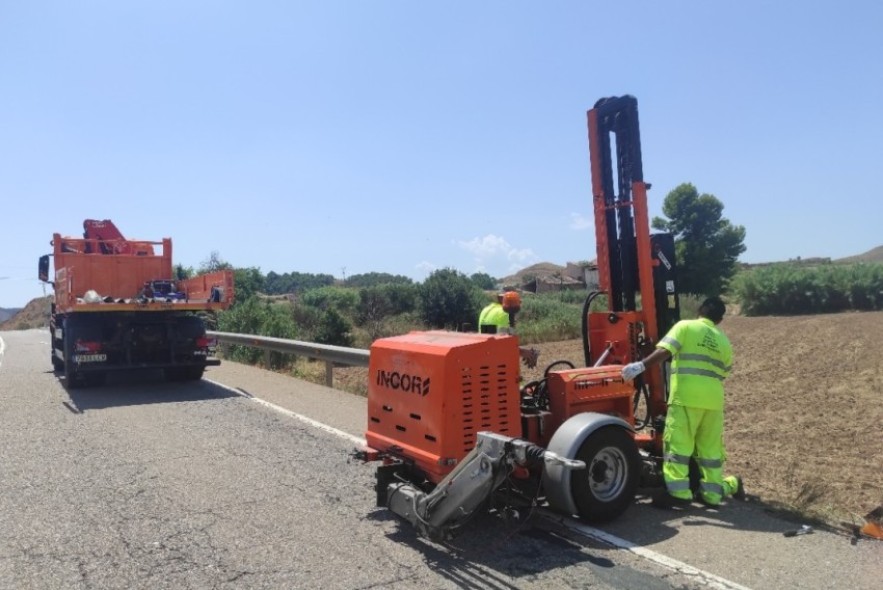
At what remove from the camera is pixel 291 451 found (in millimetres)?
7516

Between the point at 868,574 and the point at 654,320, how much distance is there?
8.92ft

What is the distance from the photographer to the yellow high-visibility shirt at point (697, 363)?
571 centimetres

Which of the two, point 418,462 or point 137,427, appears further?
point 137,427

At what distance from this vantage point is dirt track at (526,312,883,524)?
20.8 feet

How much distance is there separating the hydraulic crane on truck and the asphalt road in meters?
0.29

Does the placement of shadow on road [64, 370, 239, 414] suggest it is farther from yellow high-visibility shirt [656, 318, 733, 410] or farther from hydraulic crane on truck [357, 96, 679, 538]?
yellow high-visibility shirt [656, 318, 733, 410]

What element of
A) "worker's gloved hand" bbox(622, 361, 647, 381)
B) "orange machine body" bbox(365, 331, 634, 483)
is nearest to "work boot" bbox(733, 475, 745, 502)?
"orange machine body" bbox(365, 331, 634, 483)

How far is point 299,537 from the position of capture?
195 inches

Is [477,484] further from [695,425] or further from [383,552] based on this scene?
[695,425]

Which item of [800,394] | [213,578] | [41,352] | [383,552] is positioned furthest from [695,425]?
[41,352]

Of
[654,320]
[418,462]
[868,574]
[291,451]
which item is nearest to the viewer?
[868,574]

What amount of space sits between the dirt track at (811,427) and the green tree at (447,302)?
44.9 feet

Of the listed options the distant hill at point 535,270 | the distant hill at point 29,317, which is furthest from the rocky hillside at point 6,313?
the distant hill at point 535,270

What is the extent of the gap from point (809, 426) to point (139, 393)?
10.5 m
